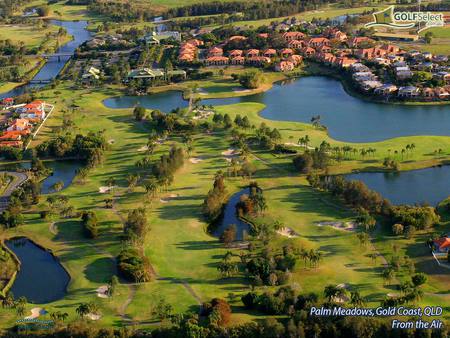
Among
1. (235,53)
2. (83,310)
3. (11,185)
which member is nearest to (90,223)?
(83,310)

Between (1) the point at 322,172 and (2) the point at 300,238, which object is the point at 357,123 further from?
(2) the point at 300,238

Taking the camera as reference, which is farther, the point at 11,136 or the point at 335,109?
the point at 335,109

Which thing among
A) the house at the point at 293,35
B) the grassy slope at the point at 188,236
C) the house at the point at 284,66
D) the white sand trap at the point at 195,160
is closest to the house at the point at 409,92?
the grassy slope at the point at 188,236

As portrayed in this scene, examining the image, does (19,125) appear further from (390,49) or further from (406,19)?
(406,19)

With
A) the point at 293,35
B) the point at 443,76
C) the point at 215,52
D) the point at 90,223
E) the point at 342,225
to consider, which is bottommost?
the point at 342,225

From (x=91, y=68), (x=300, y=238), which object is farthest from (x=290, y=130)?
(x=91, y=68)

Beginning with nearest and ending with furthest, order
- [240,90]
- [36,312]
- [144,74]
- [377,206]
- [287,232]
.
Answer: [36,312], [287,232], [377,206], [240,90], [144,74]
